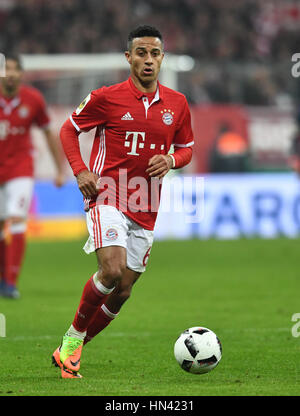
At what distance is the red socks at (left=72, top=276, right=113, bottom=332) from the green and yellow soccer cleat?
0.09m

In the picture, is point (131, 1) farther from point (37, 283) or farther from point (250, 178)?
point (37, 283)

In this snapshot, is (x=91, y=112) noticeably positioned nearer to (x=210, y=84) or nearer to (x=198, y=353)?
(x=198, y=353)

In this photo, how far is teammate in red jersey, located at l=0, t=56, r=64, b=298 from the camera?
31.9 ft

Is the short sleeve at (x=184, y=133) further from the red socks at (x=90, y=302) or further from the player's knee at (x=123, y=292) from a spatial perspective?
the red socks at (x=90, y=302)

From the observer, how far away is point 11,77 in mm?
9477

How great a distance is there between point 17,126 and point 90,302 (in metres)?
4.59

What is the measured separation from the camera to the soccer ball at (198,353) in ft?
17.7

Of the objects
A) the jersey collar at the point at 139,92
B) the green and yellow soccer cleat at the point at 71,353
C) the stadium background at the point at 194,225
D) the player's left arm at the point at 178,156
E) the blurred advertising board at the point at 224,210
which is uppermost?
the jersey collar at the point at 139,92

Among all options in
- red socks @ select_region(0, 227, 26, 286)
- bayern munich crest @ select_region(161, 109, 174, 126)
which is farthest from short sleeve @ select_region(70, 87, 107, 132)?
red socks @ select_region(0, 227, 26, 286)

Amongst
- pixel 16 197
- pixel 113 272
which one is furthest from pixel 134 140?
pixel 16 197

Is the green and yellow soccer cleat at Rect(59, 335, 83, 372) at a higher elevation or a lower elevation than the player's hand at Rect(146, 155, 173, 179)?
lower

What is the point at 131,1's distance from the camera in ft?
77.0

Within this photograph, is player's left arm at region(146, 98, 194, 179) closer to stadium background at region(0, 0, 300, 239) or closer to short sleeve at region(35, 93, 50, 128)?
short sleeve at region(35, 93, 50, 128)

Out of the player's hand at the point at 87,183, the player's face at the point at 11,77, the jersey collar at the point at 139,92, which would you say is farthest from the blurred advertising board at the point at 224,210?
the player's hand at the point at 87,183
